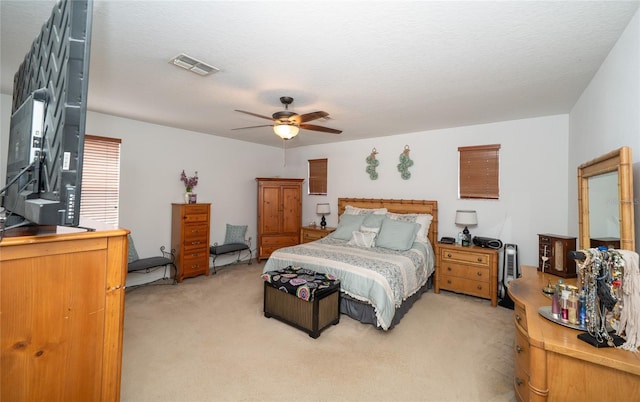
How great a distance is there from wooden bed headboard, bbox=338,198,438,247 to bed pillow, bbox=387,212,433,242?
17 cm

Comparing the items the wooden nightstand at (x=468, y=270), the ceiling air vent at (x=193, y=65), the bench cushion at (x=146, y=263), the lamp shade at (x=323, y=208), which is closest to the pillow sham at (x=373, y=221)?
the wooden nightstand at (x=468, y=270)

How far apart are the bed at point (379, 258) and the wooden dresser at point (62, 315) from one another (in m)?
2.24

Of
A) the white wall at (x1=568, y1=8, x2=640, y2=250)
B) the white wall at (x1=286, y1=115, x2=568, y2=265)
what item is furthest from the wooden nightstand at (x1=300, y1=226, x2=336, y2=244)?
the white wall at (x1=568, y1=8, x2=640, y2=250)

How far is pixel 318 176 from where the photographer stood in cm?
602

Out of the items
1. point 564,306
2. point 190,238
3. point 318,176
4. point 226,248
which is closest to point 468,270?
point 564,306

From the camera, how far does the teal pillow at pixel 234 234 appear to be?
5406 mm

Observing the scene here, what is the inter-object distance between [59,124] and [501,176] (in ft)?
15.1

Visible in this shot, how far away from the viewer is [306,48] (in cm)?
201

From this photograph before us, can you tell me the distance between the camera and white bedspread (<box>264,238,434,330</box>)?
2.84 meters

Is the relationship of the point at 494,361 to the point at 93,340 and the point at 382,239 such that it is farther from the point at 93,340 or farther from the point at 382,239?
the point at 93,340

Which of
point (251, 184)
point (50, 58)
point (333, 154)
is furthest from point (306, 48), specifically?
point (251, 184)

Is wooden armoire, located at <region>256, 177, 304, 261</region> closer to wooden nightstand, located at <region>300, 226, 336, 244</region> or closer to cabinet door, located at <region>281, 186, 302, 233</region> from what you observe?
cabinet door, located at <region>281, 186, 302, 233</region>

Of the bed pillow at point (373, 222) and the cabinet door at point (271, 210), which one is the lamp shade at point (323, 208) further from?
the bed pillow at point (373, 222)

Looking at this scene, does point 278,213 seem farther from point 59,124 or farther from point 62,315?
point 59,124
